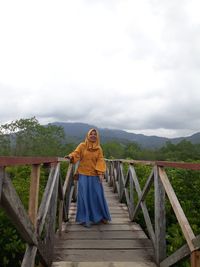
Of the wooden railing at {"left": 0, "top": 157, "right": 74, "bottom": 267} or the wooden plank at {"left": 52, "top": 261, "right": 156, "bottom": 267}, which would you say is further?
the wooden plank at {"left": 52, "top": 261, "right": 156, "bottom": 267}

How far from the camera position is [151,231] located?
4.01 meters

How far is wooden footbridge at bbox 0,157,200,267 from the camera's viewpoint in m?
2.51

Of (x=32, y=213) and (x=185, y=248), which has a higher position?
(x=32, y=213)

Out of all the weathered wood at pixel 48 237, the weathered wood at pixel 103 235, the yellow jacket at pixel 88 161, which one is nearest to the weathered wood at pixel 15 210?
→ the weathered wood at pixel 48 237

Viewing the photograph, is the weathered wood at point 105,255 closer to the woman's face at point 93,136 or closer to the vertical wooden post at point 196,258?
the vertical wooden post at point 196,258

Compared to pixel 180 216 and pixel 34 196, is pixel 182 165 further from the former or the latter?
pixel 34 196

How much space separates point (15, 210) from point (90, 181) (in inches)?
135

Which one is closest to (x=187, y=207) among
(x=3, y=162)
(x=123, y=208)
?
(x=123, y=208)

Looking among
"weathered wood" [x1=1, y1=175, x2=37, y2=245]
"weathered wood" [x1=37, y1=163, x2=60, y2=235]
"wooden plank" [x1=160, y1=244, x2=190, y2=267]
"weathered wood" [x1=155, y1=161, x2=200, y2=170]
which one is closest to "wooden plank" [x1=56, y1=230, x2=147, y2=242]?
"weathered wood" [x1=37, y1=163, x2=60, y2=235]

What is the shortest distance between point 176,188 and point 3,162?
6.16m

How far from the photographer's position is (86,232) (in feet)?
16.3

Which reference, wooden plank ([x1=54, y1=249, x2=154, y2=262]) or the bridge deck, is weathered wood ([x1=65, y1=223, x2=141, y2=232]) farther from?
wooden plank ([x1=54, y1=249, x2=154, y2=262])

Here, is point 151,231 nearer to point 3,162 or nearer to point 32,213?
point 32,213

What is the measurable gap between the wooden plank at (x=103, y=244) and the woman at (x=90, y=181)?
926mm
